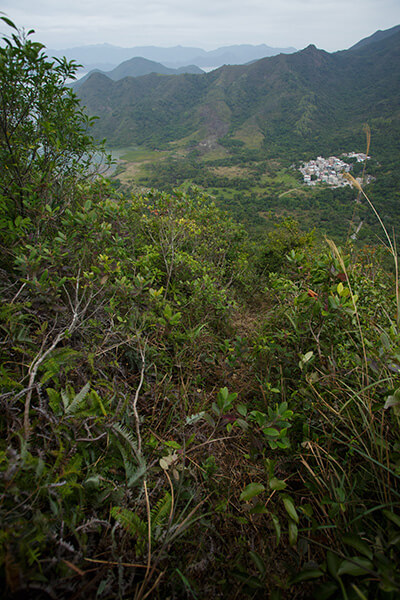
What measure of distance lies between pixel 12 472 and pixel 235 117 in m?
140

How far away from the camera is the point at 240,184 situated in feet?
220

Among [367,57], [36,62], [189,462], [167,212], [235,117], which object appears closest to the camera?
[189,462]

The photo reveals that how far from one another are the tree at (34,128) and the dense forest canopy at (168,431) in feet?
0.06

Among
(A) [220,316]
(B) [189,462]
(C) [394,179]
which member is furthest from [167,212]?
(C) [394,179]

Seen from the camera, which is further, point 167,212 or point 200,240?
point 200,240

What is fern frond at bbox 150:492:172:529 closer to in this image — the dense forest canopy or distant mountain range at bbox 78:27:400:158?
the dense forest canopy

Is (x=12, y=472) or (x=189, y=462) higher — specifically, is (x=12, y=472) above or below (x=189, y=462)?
above

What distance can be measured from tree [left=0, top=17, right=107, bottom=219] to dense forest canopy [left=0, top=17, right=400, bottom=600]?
2cm

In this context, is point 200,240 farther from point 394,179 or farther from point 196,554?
point 394,179

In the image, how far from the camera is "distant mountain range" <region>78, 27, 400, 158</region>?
98.1 m

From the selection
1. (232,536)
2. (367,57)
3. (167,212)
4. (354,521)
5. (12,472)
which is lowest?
(232,536)

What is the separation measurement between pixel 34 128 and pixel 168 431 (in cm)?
289

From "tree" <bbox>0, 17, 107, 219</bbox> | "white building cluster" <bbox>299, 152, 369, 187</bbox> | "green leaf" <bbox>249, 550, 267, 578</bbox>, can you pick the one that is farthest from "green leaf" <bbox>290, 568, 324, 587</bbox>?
"tree" <bbox>0, 17, 107, 219</bbox>

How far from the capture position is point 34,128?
2477 mm
